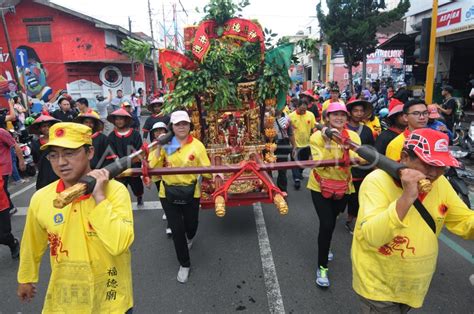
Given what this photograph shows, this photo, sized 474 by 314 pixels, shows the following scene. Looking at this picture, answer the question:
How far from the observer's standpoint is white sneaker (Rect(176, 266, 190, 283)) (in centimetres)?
367

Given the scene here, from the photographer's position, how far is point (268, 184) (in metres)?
3.19

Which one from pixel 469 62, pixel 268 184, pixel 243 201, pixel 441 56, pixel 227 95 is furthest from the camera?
pixel 469 62

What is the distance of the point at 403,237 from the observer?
1.91 m

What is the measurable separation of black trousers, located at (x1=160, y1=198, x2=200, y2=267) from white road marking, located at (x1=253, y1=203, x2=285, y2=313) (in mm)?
912

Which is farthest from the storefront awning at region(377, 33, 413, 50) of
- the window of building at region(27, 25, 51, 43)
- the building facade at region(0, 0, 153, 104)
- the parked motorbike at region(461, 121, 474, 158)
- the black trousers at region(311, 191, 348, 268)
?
the window of building at region(27, 25, 51, 43)

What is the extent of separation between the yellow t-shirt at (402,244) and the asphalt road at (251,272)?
49.1 inches

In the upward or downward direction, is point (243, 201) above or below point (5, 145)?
below

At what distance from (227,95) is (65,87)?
76.5 ft

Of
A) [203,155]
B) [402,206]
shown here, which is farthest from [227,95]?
[402,206]

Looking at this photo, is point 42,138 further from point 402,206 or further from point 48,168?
point 402,206

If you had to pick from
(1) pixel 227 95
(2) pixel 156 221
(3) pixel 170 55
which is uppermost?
(3) pixel 170 55

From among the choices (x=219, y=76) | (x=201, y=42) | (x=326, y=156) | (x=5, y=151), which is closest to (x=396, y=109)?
(x=326, y=156)

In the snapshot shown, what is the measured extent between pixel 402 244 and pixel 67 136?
2.01m

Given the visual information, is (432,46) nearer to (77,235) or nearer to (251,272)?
(251,272)
